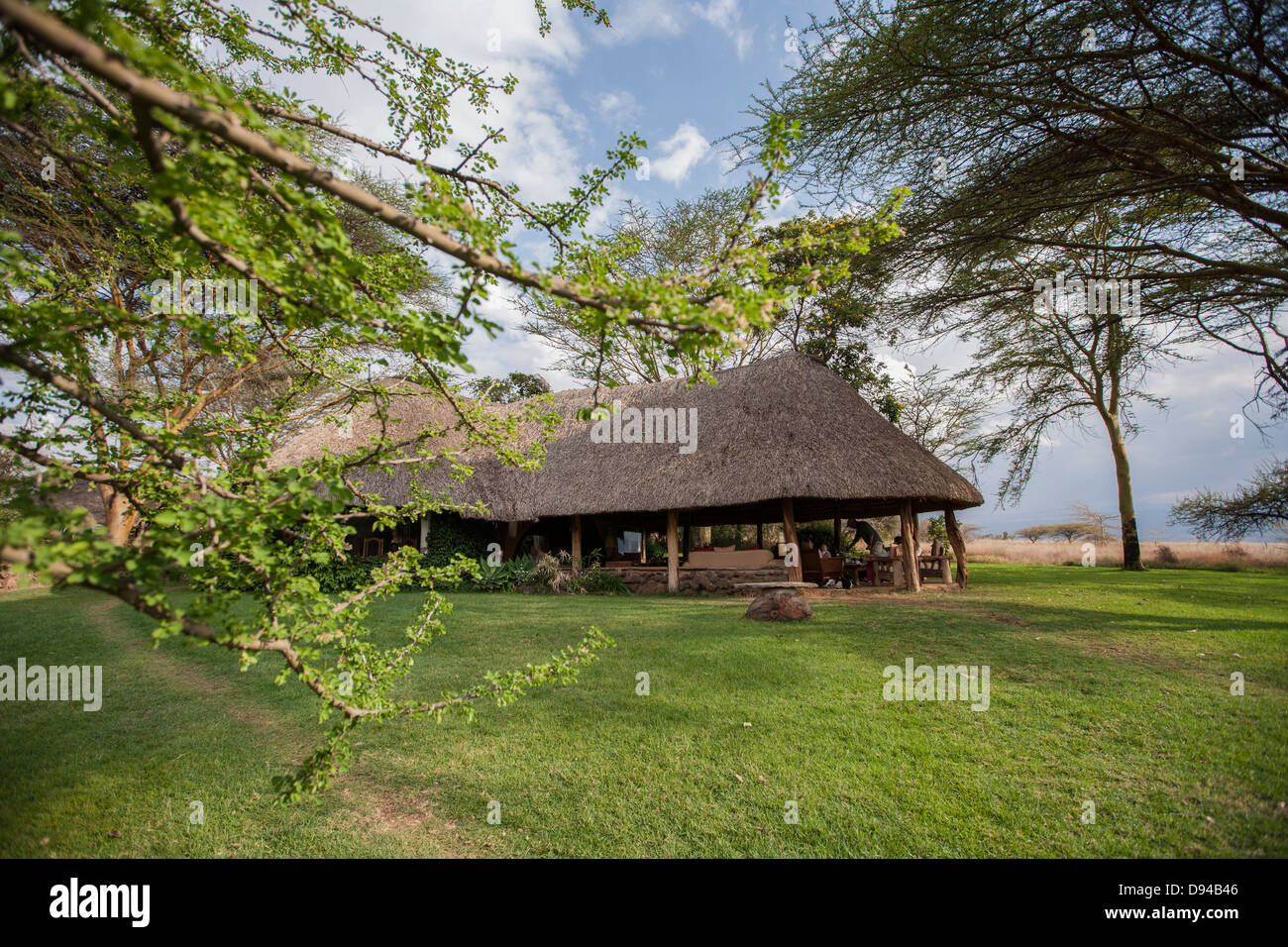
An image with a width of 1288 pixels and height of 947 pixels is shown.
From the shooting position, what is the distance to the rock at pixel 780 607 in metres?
8.95

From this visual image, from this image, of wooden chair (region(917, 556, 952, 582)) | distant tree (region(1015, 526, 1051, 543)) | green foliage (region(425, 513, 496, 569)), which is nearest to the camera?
wooden chair (region(917, 556, 952, 582))

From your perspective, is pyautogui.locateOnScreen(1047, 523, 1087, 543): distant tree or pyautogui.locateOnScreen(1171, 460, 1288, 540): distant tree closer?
pyautogui.locateOnScreen(1171, 460, 1288, 540): distant tree

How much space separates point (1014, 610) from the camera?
31.6 ft

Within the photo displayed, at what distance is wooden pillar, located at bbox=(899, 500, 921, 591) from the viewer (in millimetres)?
13093

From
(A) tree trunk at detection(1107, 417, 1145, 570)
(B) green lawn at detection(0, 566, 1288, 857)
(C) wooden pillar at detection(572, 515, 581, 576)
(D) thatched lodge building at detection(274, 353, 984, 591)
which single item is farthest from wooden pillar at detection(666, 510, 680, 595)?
(A) tree trunk at detection(1107, 417, 1145, 570)

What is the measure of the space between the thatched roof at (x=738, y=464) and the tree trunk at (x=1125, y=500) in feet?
30.8

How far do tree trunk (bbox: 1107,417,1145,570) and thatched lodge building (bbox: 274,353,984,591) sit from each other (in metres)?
9.36

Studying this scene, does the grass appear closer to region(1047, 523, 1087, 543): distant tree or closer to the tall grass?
the tall grass

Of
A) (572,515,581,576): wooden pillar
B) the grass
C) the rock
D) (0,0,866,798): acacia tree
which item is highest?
(0,0,866,798): acacia tree

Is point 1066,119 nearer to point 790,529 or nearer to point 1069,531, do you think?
point 790,529

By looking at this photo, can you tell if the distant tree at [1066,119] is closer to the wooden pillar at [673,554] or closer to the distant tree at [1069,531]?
the wooden pillar at [673,554]

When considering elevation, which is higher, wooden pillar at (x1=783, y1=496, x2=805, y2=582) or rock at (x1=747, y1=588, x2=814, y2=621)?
wooden pillar at (x1=783, y1=496, x2=805, y2=582)

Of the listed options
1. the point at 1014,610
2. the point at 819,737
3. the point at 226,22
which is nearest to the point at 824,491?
the point at 1014,610
